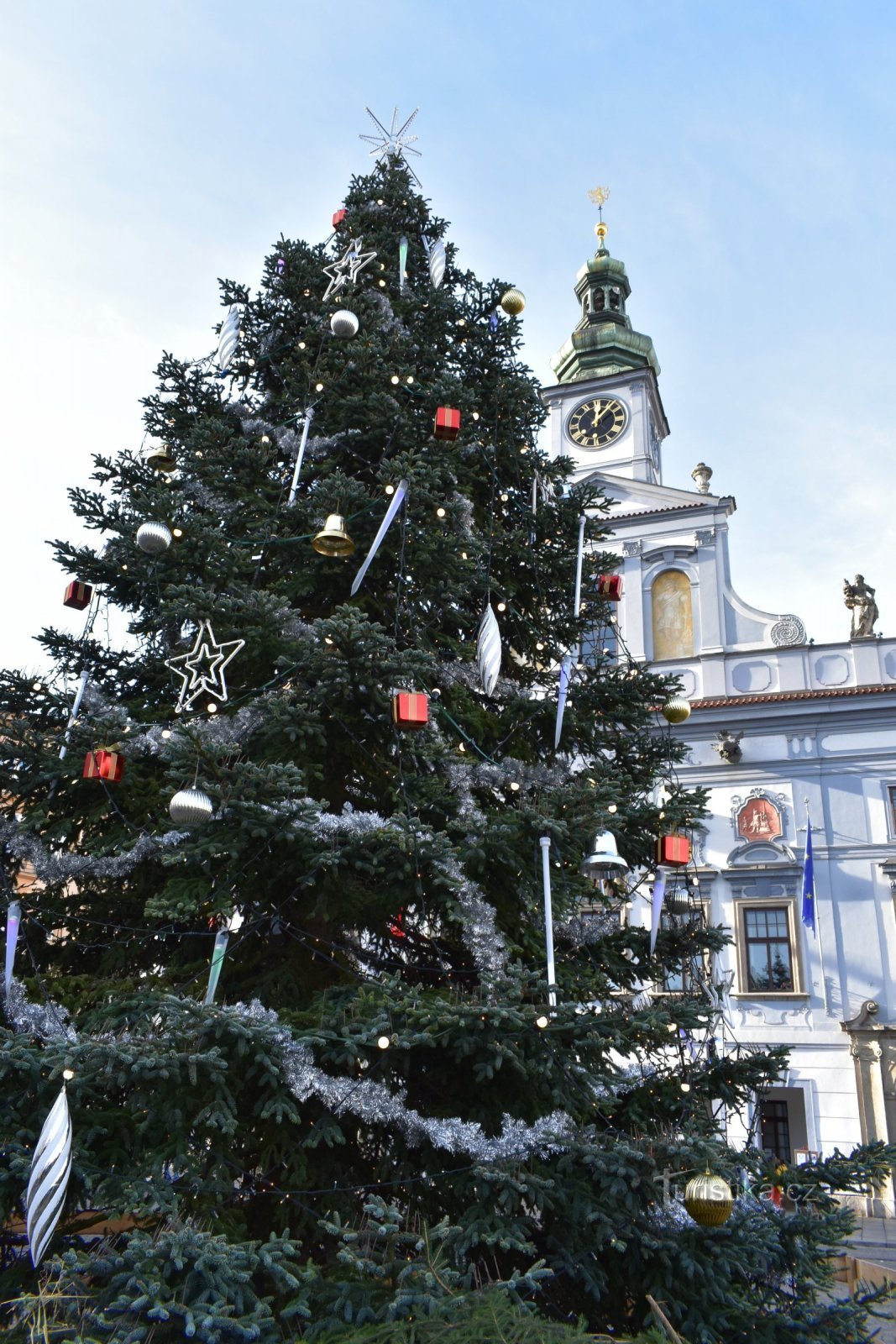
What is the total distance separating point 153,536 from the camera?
A: 562 centimetres

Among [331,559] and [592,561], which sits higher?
[592,561]

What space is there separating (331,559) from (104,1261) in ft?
13.2

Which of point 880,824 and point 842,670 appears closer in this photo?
point 880,824

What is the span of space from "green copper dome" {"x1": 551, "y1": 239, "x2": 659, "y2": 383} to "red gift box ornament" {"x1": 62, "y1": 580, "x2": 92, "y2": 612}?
2129 centimetres

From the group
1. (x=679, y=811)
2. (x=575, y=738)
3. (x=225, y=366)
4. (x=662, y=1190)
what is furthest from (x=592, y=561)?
(x=662, y=1190)

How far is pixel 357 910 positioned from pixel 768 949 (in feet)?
52.1

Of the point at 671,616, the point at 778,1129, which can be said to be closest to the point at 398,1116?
the point at 778,1129

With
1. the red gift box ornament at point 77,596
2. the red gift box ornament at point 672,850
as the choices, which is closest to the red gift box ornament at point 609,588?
the red gift box ornament at point 672,850

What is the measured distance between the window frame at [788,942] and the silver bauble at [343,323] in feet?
50.4

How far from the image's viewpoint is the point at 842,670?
67.8 feet

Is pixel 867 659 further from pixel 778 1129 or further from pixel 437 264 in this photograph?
pixel 437 264

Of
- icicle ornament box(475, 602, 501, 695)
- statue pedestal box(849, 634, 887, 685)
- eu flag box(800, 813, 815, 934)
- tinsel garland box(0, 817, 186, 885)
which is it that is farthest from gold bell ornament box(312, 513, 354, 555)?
statue pedestal box(849, 634, 887, 685)

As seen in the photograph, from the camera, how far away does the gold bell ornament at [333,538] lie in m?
5.58

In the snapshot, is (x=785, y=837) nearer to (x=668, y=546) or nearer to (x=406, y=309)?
(x=668, y=546)
